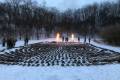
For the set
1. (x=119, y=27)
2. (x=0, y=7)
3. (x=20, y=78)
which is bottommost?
(x=20, y=78)

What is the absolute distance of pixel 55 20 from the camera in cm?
11238

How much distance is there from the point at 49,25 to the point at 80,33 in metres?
13.6

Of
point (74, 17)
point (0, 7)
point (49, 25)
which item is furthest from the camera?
point (74, 17)

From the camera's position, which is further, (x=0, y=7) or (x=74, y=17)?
(x=74, y=17)

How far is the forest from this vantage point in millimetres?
68062

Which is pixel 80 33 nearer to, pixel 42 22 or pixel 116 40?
pixel 42 22

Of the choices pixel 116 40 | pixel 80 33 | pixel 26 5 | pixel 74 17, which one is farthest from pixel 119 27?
pixel 74 17

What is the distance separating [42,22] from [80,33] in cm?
1361

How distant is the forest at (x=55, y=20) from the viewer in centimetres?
6806

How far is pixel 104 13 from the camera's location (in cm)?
10488

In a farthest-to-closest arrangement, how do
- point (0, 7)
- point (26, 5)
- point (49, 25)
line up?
point (49, 25) → point (26, 5) → point (0, 7)

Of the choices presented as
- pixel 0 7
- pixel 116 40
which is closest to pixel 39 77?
pixel 116 40

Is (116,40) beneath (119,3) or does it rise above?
beneath

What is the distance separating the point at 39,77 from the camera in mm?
10953
